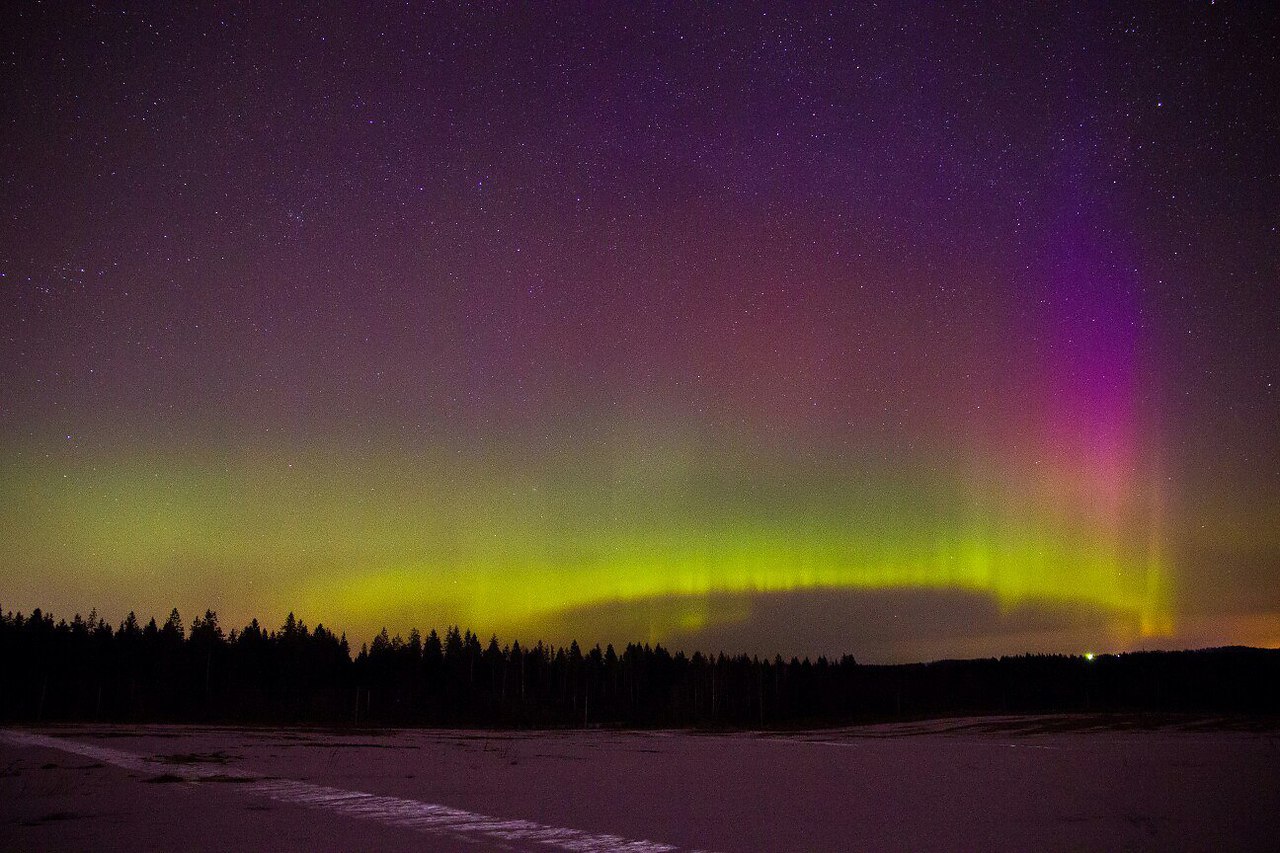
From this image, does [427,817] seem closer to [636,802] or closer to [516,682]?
[636,802]

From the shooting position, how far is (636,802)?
577 inches

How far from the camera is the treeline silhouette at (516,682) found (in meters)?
93.9

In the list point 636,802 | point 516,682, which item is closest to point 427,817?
point 636,802

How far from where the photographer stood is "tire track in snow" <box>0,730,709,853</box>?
10086 millimetres

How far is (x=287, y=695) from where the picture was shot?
102625mm

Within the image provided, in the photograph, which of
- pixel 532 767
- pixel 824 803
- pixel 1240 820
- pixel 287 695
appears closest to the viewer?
pixel 1240 820

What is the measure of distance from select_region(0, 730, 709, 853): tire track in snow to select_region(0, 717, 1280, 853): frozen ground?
2.1 inches

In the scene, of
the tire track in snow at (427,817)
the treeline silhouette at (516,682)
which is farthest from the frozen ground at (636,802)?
the treeline silhouette at (516,682)

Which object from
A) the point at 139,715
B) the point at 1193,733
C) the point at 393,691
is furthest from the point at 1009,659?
the point at 139,715

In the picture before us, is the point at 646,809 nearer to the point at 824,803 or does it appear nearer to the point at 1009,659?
the point at 824,803

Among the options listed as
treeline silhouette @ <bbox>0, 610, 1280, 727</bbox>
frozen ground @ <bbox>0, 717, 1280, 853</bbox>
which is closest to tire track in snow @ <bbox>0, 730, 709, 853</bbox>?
frozen ground @ <bbox>0, 717, 1280, 853</bbox>

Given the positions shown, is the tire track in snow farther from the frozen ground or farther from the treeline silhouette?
the treeline silhouette

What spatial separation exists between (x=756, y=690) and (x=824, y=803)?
12150 cm

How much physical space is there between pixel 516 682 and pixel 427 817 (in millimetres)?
128749
